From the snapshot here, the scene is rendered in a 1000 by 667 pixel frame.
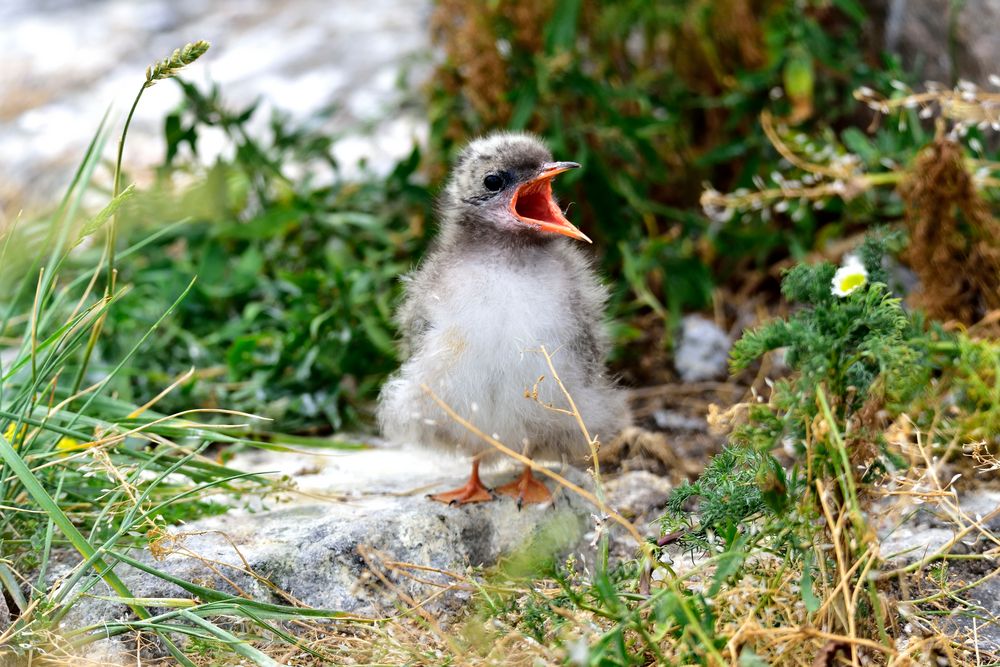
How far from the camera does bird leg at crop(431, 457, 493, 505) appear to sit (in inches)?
131

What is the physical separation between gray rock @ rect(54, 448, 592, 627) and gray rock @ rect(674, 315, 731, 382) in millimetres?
1215

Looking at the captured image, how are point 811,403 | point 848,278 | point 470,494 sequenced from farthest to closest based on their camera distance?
point 470,494 → point 848,278 → point 811,403

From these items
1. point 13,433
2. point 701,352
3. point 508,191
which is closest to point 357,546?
point 13,433

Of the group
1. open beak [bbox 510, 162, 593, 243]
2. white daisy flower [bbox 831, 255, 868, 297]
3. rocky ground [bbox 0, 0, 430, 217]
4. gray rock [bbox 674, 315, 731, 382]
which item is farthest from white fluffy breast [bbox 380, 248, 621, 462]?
rocky ground [bbox 0, 0, 430, 217]

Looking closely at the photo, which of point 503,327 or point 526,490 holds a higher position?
point 503,327

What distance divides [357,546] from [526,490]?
650 millimetres

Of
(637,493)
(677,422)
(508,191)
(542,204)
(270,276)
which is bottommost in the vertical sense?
(677,422)

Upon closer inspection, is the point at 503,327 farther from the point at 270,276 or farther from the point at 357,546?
the point at 270,276

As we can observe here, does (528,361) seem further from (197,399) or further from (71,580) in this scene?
(197,399)

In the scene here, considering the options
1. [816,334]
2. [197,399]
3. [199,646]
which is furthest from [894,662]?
[197,399]

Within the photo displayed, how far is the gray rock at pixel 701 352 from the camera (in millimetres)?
4652

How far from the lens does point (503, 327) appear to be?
3.07 meters

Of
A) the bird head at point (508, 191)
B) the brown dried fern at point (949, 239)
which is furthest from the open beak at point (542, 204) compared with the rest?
the brown dried fern at point (949, 239)

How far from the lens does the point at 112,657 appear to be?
2.58m
